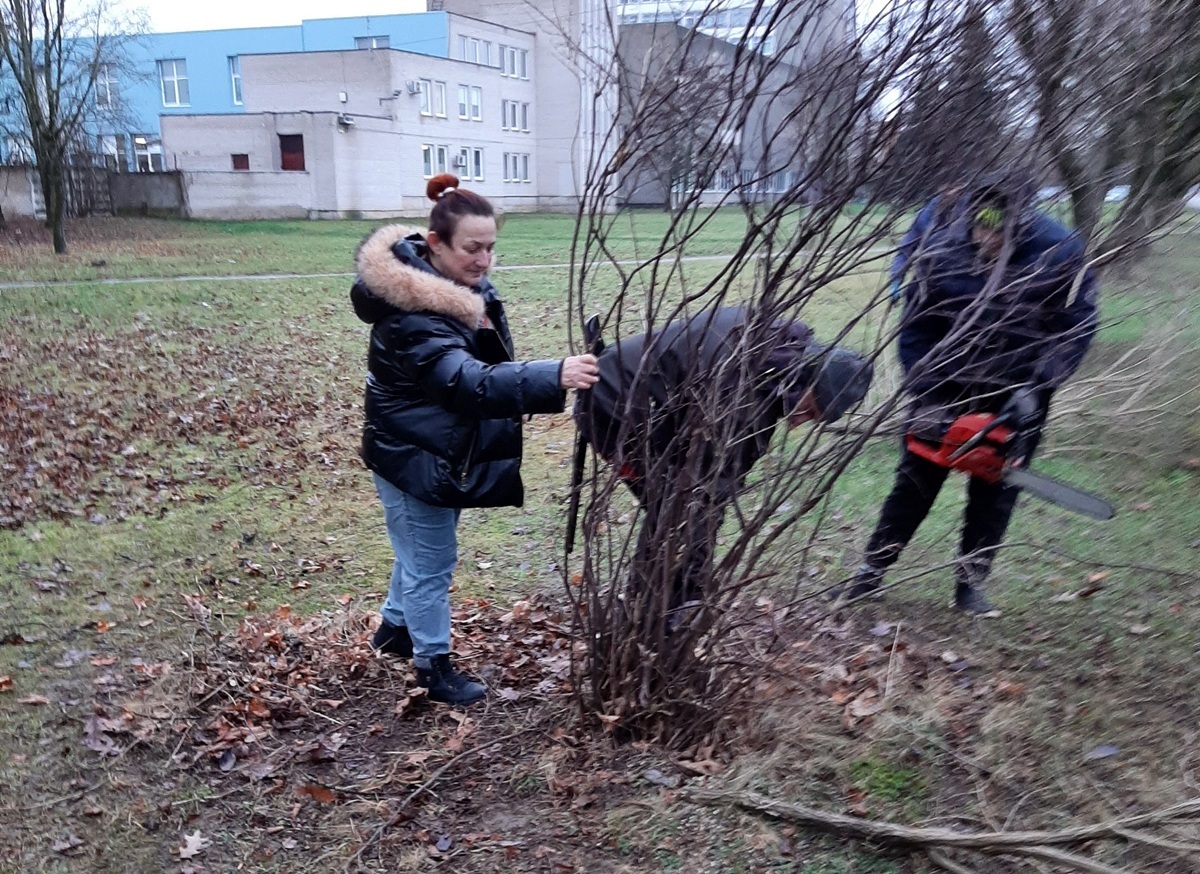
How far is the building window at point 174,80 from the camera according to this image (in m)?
51.3

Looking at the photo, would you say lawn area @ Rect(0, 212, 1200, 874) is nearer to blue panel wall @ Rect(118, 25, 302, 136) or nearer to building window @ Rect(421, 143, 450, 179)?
building window @ Rect(421, 143, 450, 179)

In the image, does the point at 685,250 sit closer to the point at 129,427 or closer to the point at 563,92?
the point at 129,427

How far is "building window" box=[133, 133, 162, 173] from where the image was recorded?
4556 centimetres

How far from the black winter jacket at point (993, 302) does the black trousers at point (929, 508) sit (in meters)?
0.55

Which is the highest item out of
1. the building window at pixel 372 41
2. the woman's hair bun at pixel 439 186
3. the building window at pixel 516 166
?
the building window at pixel 372 41

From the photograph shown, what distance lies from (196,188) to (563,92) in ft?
51.3

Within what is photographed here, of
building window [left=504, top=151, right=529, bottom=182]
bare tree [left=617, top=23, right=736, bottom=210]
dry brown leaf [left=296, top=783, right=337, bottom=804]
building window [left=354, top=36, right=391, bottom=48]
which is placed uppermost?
building window [left=354, top=36, right=391, bottom=48]

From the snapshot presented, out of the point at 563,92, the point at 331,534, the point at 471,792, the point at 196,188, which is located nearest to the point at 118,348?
the point at 331,534

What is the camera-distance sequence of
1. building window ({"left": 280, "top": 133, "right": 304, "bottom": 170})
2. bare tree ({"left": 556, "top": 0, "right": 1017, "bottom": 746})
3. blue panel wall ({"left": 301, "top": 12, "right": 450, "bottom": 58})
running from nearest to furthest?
bare tree ({"left": 556, "top": 0, "right": 1017, "bottom": 746}) < building window ({"left": 280, "top": 133, "right": 304, "bottom": 170}) < blue panel wall ({"left": 301, "top": 12, "right": 450, "bottom": 58})

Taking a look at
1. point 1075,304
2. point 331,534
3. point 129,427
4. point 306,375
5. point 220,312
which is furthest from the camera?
point 220,312

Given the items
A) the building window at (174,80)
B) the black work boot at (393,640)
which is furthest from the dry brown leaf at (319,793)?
the building window at (174,80)

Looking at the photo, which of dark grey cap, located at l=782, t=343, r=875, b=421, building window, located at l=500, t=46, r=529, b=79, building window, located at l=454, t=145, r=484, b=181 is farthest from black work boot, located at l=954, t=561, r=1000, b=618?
building window, located at l=500, t=46, r=529, b=79

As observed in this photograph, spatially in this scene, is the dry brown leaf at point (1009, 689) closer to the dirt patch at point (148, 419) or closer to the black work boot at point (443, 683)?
the black work boot at point (443, 683)

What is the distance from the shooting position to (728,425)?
290cm
